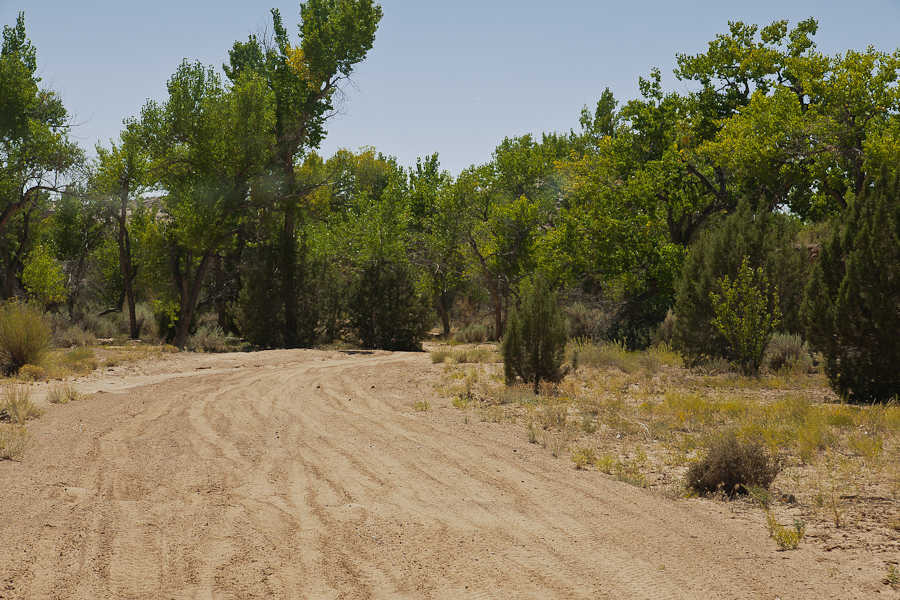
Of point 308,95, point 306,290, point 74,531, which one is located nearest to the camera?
point 74,531

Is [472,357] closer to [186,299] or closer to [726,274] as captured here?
[726,274]

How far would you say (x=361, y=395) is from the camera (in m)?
12.1

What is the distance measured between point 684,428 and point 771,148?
12860 millimetres

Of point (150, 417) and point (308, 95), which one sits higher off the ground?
point (308, 95)

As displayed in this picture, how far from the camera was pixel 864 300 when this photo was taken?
10.5 metres

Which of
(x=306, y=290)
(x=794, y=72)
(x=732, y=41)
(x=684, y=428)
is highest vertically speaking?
(x=732, y=41)

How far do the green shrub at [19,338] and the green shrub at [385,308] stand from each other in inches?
490

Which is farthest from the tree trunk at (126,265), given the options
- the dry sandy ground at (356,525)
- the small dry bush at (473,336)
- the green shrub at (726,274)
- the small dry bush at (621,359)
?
the green shrub at (726,274)

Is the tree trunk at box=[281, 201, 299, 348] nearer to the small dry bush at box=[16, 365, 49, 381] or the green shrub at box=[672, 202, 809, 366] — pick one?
the small dry bush at box=[16, 365, 49, 381]

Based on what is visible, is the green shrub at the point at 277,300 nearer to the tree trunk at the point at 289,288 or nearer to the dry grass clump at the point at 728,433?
the tree trunk at the point at 289,288

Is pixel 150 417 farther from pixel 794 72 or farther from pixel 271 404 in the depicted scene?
pixel 794 72

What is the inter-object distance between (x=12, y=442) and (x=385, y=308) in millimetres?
17923

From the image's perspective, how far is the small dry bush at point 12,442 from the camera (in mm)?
6789

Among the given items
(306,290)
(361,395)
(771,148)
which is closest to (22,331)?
(361,395)
